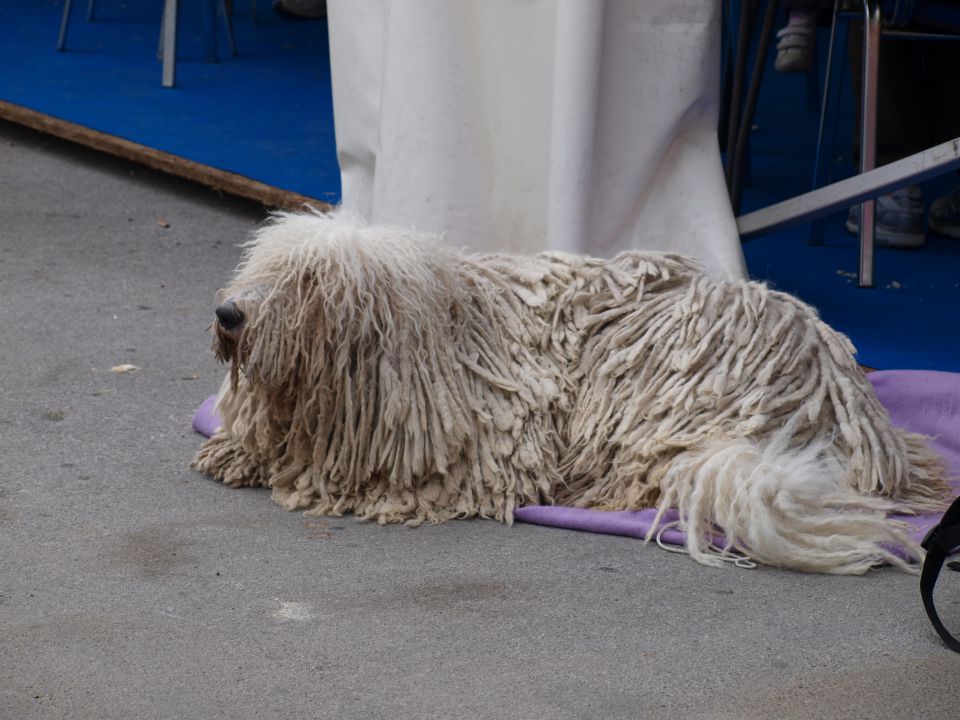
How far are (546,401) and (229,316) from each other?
0.64m

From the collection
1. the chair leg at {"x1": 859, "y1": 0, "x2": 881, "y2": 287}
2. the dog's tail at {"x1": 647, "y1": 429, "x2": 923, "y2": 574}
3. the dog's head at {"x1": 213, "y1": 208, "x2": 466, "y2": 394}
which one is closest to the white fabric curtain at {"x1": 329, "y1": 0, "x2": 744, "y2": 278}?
the chair leg at {"x1": 859, "y1": 0, "x2": 881, "y2": 287}

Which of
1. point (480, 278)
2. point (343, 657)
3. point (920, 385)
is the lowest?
point (343, 657)

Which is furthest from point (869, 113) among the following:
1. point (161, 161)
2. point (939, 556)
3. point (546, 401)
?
point (161, 161)

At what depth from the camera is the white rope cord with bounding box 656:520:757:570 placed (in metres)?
2.71

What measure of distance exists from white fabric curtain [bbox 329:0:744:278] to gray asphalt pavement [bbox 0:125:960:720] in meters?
0.93

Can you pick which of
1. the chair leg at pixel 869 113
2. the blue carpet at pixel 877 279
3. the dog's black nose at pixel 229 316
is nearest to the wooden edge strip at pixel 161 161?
the blue carpet at pixel 877 279

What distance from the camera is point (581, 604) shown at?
2.55 m

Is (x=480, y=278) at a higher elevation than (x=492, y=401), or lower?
higher

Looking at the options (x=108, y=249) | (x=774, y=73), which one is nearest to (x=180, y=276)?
(x=108, y=249)

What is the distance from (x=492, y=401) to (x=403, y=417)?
0.62 feet

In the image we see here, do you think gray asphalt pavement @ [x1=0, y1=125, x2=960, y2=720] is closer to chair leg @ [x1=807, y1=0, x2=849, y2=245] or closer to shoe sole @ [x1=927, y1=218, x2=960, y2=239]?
chair leg @ [x1=807, y1=0, x2=849, y2=245]

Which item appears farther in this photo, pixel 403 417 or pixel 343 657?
pixel 403 417

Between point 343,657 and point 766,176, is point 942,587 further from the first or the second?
point 766,176

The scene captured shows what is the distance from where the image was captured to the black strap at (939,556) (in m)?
2.38
